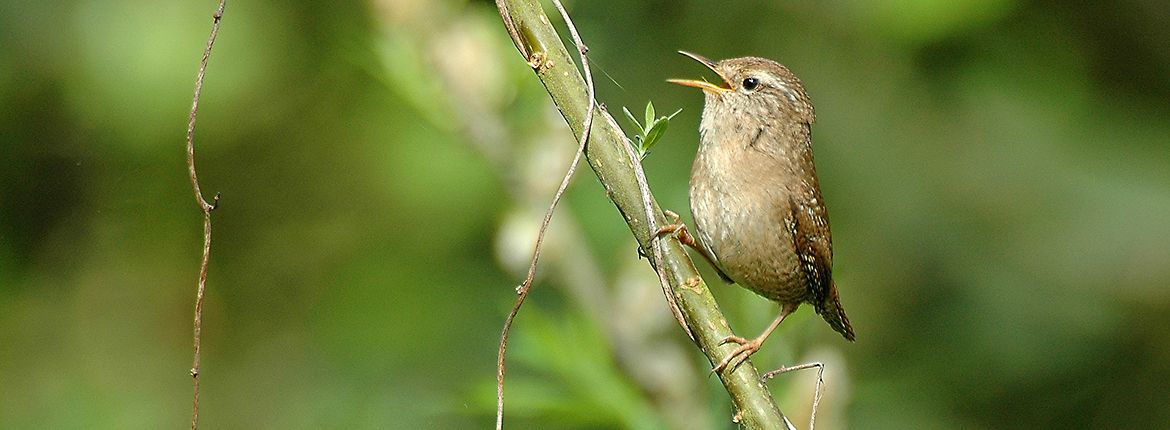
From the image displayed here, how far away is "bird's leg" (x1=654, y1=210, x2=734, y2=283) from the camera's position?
229cm

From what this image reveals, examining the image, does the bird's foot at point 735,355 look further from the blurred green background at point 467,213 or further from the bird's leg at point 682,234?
the blurred green background at point 467,213

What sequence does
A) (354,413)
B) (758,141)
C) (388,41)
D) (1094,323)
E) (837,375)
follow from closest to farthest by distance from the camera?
(837,375), (758,141), (388,41), (354,413), (1094,323)

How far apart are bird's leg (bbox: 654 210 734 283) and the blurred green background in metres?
1.57

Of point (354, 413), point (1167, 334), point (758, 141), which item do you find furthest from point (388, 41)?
point (1167, 334)

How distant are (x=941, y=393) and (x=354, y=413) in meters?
2.16

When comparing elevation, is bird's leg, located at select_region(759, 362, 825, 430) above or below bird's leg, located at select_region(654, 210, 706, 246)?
below

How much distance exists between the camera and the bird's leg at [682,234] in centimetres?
229

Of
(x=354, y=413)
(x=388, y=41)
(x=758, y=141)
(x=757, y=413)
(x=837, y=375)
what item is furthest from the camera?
(x=354, y=413)

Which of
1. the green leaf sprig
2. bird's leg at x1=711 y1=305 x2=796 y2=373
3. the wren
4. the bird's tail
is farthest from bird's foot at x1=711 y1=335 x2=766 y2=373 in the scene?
the bird's tail

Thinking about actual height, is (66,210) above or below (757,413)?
below

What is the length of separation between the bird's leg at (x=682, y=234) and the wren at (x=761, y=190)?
1 cm

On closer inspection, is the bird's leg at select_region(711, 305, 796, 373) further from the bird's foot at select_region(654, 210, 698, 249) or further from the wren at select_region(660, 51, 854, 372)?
the wren at select_region(660, 51, 854, 372)

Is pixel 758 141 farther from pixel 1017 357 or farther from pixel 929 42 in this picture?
pixel 1017 357

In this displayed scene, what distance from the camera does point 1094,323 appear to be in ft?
18.2
